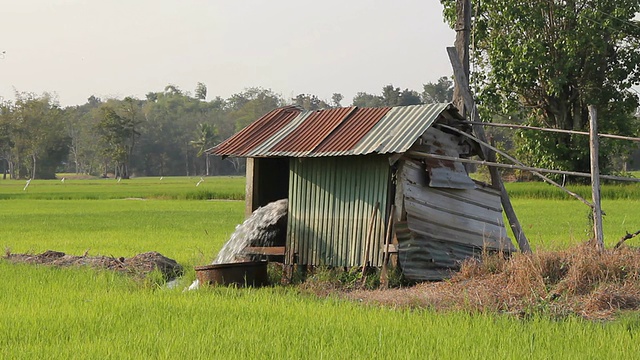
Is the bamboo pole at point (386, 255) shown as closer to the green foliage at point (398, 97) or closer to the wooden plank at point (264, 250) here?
the wooden plank at point (264, 250)

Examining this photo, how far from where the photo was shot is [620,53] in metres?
34.3

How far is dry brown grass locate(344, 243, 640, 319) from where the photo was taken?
924 centimetres

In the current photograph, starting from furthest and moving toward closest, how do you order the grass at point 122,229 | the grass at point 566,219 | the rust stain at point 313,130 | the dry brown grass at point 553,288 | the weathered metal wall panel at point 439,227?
the grass at point 566,219 → the grass at point 122,229 → the rust stain at point 313,130 → the weathered metal wall panel at point 439,227 → the dry brown grass at point 553,288

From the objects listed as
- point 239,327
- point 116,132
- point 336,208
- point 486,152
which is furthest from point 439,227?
point 116,132

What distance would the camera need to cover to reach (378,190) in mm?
11844

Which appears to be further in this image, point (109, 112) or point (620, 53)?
point (109, 112)

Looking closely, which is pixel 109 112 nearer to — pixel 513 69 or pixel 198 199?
pixel 198 199

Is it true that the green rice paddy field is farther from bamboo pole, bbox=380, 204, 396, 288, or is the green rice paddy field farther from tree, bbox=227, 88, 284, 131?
tree, bbox=227, 88, 284, 131

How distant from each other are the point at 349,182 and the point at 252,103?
101 meters

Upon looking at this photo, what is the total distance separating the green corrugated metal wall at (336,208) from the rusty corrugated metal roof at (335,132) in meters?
→ 0.31

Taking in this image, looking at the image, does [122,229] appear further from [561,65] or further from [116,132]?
[116,132]

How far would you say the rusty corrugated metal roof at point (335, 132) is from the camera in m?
11.8

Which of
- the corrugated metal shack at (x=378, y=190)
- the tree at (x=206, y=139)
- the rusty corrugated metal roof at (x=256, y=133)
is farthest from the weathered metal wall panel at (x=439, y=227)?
the tree at (x=206, y=139)

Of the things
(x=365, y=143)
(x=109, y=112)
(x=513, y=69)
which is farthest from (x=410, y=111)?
(x=109, y=112)
